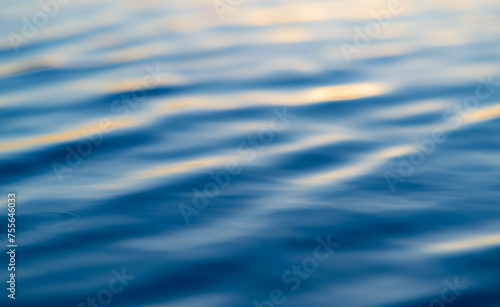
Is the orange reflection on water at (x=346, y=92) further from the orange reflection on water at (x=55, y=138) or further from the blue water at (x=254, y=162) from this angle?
the orange reflection on water at (x=55, y=138)

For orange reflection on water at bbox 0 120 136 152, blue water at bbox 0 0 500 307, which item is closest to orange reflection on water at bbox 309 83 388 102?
→ blue water at bbox 0 0 500 307

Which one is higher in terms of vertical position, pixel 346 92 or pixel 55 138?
pixel 346 92

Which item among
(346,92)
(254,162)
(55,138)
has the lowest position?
(254,162)

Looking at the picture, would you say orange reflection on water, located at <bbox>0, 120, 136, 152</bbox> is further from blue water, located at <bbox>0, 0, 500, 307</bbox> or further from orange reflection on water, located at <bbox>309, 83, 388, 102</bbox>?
orange reflection on water, located at <bbox>309, 83, 388, 102</bbox>

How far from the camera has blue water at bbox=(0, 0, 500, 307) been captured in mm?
2432

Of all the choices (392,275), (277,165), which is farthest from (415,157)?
(392,275)

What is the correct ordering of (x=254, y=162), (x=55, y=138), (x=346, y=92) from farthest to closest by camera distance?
1. (x=346, y=92)
2. (x=55, y=138)
3. (x=254, y=162)

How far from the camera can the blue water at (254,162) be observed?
2432mm

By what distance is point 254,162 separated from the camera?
332cm

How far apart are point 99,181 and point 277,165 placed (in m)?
0.75

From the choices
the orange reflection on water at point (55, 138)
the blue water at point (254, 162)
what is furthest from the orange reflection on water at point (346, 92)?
the orange reflection on water at point (55, 138)

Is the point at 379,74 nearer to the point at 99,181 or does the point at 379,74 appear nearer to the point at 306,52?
the point at 306,52

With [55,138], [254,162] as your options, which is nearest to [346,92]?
[254,162]

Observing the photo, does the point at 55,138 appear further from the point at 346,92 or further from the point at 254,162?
the point at 346,92
